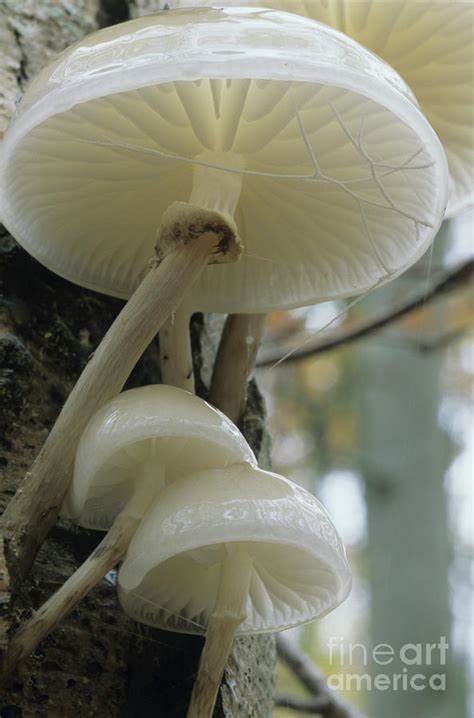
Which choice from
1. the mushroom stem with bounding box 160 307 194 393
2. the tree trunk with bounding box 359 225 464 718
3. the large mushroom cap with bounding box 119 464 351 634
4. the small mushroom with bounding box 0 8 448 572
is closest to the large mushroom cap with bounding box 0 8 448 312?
the small mushroom with bounding box 0 8 448 572

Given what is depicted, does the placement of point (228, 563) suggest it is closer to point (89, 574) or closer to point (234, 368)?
point (89, 574)

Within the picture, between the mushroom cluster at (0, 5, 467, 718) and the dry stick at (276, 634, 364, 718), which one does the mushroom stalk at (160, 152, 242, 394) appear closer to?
the mushroom cluster at (0, 5, 467, 718)

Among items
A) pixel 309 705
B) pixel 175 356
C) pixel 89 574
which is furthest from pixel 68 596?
pixel 309 705

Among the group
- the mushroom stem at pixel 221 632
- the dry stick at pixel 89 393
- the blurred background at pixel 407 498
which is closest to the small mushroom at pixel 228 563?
the mushroom stem at pixel 221 632

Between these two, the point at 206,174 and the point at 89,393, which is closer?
the point at 89,393

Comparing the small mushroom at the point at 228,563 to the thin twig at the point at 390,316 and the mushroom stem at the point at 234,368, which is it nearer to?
the mushroom stem at the point at 234,368

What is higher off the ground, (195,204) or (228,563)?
(195,204)

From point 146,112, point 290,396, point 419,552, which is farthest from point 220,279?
point 290,396
